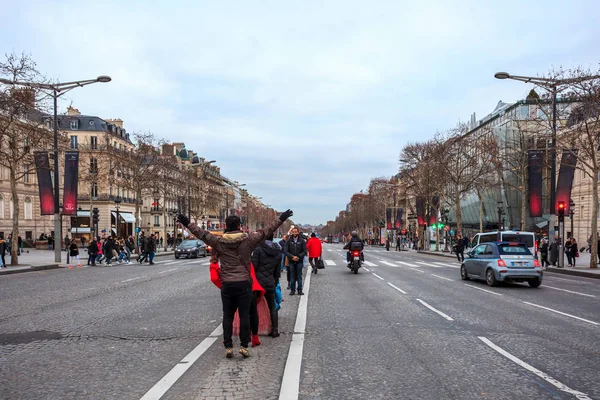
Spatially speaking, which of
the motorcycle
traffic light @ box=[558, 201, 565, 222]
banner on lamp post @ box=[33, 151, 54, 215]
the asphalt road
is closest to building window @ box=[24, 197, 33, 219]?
banner on lamp post @ box=[33, 151, 54, 215]

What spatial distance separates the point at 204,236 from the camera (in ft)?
21.4

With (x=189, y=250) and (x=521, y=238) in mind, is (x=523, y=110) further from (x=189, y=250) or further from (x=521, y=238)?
(x=189, y=250)

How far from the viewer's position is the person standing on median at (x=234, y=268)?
648 centimetres

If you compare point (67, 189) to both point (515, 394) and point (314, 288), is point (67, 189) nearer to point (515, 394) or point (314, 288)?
point (314, 288)

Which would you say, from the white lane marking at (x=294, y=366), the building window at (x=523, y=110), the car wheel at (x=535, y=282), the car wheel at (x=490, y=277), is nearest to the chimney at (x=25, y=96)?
the white lane marking at (x=294, y=366)

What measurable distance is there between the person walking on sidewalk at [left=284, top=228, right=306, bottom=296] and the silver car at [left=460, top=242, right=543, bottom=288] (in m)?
6.81

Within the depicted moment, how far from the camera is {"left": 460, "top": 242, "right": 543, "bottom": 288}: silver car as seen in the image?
16.6 meters

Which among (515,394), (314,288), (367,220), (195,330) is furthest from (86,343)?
(367,220)

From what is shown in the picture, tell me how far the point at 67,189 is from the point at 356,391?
2850 cm

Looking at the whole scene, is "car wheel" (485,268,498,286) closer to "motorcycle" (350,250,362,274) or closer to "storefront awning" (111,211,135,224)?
"motorcycle" (350,250,362,274)

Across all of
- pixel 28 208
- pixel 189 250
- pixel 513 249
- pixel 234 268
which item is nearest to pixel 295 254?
pixel 234 268

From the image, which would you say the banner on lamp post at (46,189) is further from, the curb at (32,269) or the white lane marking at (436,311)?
the white lane marking at (436,311)

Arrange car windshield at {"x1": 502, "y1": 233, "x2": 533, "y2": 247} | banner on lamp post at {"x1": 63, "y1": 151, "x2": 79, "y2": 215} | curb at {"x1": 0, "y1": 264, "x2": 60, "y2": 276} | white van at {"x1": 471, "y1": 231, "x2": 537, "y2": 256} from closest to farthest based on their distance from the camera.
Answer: curb at {"x1": 0, "y1": 264, "x2": 60, "y2": 276} → white van at {"x1": 471, "y1": 231, "x2": 537, "y2": 256} → car windshield at {"x1": 502, "y1": 233, "x2": 533, "y2": 247} → banner on lamp post at {"x1": 63, "y1": 151, "x2": 79, "y2": 215}

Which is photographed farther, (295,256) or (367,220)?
(367,220)
